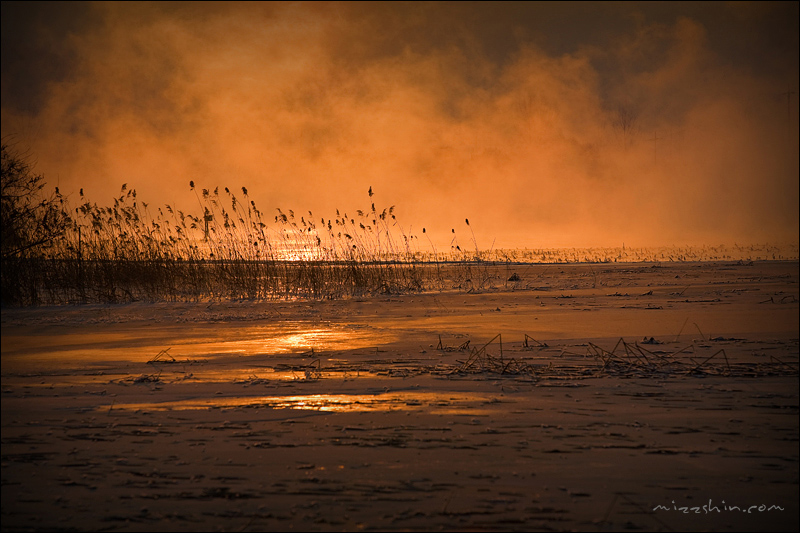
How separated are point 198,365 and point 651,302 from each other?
7.29 m

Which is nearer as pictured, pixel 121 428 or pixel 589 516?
pixel 589 516

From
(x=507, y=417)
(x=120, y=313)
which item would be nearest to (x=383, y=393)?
(x=507, y=417)

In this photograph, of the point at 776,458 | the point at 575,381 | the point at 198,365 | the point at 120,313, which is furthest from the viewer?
the point at 120,313

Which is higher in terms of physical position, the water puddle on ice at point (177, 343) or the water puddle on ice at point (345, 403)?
the water puddle on ice at point (177, 343)

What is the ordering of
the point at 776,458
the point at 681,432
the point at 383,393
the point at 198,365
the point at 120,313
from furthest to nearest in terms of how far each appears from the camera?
the point at 120,313
the point at 198,365
the point at 383,393
the point at 681,432
the point at 776,458

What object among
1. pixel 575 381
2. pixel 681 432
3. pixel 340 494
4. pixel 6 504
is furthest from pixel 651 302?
pixel 6 504

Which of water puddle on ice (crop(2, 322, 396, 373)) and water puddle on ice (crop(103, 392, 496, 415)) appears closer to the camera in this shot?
water puddle on ice (crop(103, 392, 496, 415))

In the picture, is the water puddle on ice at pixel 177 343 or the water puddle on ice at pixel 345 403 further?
the water puddle on ice at pixel 177 343

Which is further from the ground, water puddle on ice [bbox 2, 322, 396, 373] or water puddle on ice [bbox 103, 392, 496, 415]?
water puddle on ice [bbox 2, 322, 396, 373]

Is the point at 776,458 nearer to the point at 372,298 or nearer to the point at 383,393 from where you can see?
the point at 383,393

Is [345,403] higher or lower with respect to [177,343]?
lower

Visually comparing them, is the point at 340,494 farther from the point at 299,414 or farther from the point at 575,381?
the point at 575,381

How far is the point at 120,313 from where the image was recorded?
9.28 metres

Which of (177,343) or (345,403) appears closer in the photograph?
(345,403)
